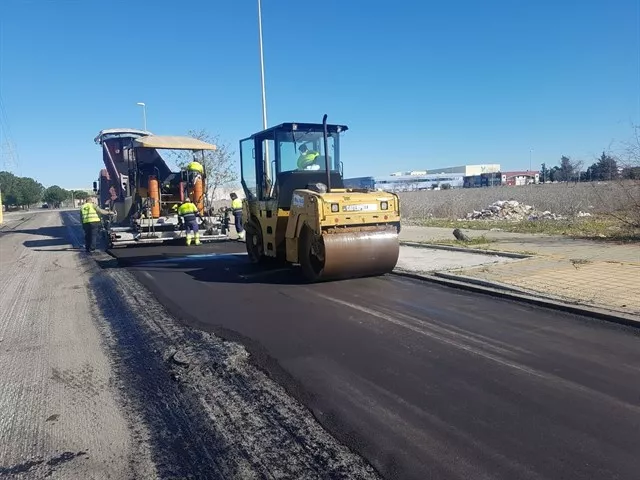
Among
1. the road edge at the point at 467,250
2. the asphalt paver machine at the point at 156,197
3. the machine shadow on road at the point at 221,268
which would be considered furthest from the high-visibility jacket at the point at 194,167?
the road edge at the point at 467,250

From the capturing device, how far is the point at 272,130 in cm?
923

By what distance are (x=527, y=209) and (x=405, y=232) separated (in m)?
8.77

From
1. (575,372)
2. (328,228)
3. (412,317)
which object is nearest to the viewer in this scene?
(575,372)

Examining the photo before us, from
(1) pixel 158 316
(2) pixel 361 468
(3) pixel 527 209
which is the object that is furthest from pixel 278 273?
(3) pixel 527 209

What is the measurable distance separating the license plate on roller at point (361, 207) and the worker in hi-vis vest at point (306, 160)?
1.57 m

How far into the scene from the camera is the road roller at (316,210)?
796 centimetres

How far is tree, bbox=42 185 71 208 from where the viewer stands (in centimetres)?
9875

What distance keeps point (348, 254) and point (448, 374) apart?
12.7ft

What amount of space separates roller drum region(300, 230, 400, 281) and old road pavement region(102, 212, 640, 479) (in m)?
0.48

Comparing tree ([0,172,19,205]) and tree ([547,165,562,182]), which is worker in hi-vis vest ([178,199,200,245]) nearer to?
tree ([547,165,562,182])

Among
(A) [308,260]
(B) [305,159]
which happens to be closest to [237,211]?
(B) [305,159]

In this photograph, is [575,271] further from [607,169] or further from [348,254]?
[607,169]

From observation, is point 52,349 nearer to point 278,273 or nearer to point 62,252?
point 278,273

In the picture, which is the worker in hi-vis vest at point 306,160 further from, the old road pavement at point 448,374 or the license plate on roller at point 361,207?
the old road pavement at point 448,374
